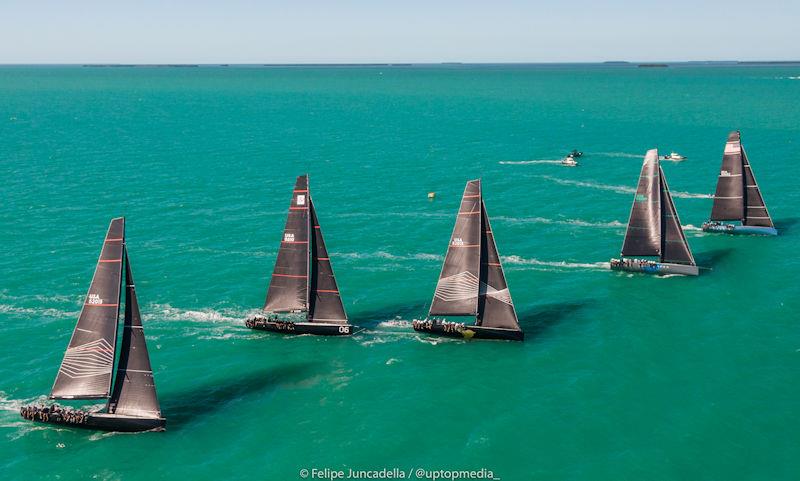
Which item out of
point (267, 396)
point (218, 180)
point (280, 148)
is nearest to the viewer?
point (267, 396)

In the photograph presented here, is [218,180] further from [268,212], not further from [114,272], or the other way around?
[114,272]

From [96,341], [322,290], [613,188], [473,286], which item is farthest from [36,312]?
[613,188]

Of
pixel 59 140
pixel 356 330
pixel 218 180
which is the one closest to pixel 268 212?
pixel 218 180

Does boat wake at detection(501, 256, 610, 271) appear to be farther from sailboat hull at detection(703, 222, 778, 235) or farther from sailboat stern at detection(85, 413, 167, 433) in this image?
sailboat stern at detection(85, 413, 167, 433)

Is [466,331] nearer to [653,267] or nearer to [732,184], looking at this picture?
[653,267]

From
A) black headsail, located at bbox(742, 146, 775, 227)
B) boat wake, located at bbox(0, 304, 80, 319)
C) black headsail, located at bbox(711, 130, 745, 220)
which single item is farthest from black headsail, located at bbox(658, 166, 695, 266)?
boat wake, located at bbox(0, 304, 80, 319)

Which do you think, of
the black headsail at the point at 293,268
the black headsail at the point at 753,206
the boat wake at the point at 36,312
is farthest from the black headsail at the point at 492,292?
the black headsail at the point at 753,206
